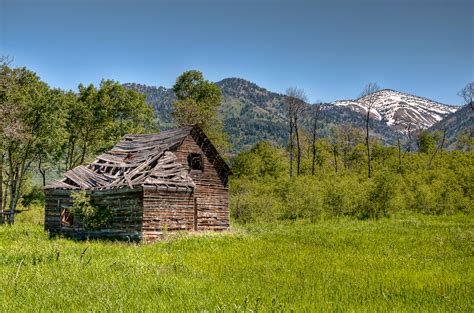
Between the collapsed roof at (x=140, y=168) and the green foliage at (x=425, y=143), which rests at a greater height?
the green foliage at (x=425, y=143)

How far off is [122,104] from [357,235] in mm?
35653

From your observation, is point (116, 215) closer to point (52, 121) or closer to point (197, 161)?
point (197, 161)

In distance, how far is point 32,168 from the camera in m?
49.5

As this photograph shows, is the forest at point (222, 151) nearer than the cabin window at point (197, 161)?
No

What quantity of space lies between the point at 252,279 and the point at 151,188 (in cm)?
1508

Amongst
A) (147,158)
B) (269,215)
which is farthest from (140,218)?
(269,215)

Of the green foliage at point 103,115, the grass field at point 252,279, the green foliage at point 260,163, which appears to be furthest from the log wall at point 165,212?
the green foliage at point 260,163

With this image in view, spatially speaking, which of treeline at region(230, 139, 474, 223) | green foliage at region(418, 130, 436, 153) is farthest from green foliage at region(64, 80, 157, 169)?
green foliage at region(418, 130, 436, 153)

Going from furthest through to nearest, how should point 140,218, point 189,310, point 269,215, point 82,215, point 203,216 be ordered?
point 269,215 < point 203,216 < point 82,215 < point 140,218 < point 189,310

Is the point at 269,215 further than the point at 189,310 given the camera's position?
Yes

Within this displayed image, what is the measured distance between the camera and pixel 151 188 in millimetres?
24859

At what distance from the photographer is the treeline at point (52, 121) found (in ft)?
124

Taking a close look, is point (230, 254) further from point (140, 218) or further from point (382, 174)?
point (382, 174)

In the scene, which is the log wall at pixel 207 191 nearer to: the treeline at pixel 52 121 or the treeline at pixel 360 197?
the treeline at pixel 360 197
